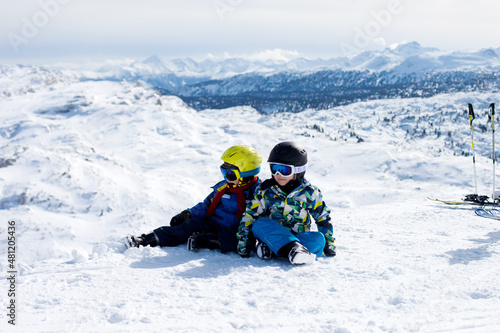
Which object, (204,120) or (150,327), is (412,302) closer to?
(150,327)

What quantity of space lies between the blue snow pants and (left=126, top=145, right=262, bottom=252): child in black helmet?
601 millimetres

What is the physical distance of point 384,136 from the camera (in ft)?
624

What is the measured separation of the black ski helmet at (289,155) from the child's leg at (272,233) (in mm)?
859

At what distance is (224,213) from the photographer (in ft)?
19.5

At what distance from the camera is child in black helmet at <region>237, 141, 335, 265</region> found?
16.5ft

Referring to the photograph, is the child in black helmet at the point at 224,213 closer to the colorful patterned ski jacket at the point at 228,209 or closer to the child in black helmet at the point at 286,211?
the colorful patterned ski jacket at the point at 228,209

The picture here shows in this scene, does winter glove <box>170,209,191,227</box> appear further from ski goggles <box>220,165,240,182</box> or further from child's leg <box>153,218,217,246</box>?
ski goggles <box>220,165,240,182</box>

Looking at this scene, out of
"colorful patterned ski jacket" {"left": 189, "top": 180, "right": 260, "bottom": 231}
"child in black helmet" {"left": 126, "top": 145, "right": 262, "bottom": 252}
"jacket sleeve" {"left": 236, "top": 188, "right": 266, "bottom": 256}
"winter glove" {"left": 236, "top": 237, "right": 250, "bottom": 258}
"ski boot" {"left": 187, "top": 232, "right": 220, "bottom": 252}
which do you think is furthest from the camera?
"colorful patterned ski jacket" {"left": 189, "top": 180, "right": 260, "bottom": 231}

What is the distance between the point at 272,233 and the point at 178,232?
1750 mm

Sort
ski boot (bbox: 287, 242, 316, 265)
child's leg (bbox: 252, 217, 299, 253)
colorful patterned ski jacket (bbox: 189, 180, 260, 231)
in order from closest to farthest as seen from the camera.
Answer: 1. ski boot (bbox: 287, 242, 316, 265)
2. child's leg (bbox: 252, 217, 299, 253)
3. colorful patterned ski jacket (bbox: 189, 180, 260, 231)

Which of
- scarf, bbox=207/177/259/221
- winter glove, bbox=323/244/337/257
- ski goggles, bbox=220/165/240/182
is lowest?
winter glove, bbox=323/244/337/257

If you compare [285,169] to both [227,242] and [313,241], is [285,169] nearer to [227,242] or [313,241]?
[313,241]

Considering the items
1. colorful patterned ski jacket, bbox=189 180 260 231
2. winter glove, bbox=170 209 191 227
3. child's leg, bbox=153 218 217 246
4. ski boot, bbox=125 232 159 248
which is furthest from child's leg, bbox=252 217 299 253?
ski boot, bbox=125 232 159 248

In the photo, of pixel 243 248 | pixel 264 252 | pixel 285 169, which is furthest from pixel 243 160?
pixel 264 252
